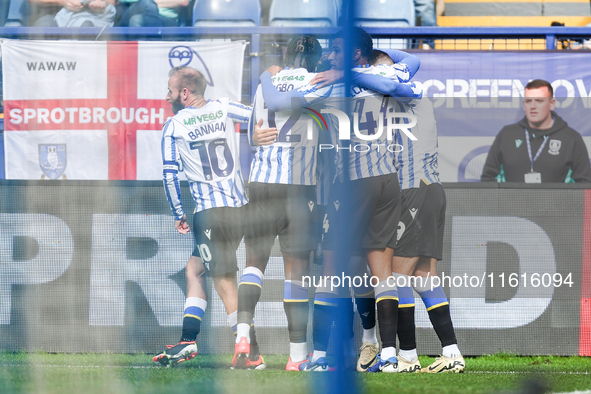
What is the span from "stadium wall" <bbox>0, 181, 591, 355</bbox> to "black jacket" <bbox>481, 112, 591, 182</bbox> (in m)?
0.19

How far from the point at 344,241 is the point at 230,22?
56.3 inches

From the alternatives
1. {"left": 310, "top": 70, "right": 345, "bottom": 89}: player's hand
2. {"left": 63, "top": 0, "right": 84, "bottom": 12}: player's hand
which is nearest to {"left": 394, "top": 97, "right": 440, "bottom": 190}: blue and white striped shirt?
{"left": 310, "top": 70, "right": 345, "bottom": 89}: player's hand

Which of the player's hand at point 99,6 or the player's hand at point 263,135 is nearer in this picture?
the player's hand at point 263,135

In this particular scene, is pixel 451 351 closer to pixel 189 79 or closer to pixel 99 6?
pixel 189 79

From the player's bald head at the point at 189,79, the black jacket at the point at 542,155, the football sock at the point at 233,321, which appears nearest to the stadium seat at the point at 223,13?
the player's bald head at the point at 189,79

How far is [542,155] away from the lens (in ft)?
10.3

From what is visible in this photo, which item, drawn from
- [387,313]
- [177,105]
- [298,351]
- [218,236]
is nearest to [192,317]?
[218,236]

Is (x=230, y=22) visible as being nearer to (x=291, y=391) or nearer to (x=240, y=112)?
(x=240, y=112)

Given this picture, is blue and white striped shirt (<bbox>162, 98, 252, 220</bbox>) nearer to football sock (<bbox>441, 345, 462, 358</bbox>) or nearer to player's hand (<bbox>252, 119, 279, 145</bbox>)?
player's hand (<bbox>252, 119, 279, 145</bbox>)

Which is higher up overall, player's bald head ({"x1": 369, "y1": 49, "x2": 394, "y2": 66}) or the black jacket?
player's bald head ({"x1": 369, "y1": 49, "x2": 394, "y2": 66})

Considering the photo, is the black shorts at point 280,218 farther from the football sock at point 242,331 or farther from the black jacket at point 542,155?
the black jacket at point 542,155

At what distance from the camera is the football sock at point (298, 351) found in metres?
1.77

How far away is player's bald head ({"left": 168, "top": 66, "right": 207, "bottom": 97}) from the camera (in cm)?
277

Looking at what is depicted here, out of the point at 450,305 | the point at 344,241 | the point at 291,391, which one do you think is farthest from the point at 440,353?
the point at 344,241
